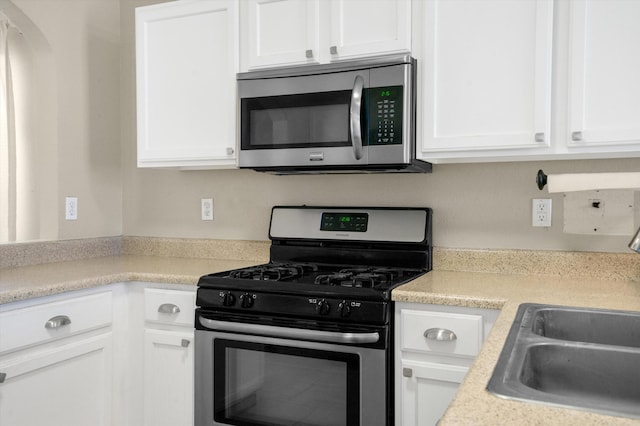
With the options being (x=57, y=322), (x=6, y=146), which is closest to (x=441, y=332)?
(x=57, y=322)

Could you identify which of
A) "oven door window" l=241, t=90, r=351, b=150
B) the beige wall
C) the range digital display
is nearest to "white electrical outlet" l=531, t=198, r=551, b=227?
the range digital display

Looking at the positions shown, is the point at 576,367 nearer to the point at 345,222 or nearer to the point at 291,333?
the point at 291,333

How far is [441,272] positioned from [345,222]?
0.49 metres

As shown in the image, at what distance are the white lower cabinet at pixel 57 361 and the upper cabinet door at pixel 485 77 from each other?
1.48 meters

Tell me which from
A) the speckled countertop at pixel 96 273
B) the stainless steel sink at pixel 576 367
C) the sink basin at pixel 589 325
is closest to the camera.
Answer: the stainless steel sink at pixel 576 367

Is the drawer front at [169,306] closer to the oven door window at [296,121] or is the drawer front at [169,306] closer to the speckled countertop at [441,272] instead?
the speckled countertop at [441,272]

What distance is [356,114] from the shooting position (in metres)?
2.04

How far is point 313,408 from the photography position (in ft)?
6.31

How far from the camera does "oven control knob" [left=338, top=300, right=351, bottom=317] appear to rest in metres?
1.84

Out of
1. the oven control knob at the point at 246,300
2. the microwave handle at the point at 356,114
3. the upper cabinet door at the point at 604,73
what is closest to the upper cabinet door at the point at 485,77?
the upper cabinet door at the point at 604,73

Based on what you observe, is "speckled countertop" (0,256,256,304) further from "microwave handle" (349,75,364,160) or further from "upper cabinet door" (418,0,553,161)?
"upper cabinet door" (418,0,553,161)

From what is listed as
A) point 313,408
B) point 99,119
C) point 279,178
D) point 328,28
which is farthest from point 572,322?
point 99,119

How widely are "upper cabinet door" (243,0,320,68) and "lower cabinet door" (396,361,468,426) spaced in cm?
126

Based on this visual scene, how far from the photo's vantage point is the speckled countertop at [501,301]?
29.1 inches
